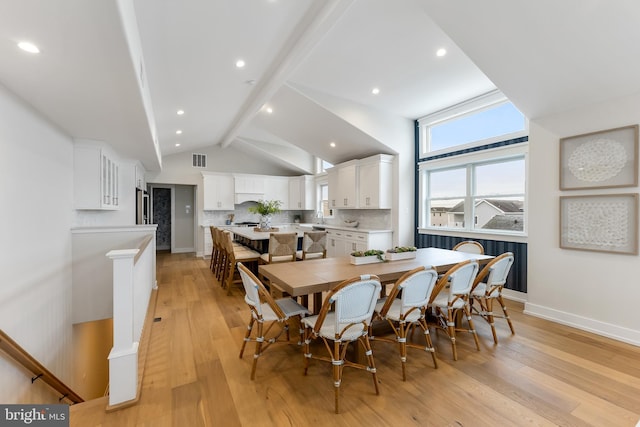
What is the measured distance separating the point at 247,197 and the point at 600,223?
7.36 meters

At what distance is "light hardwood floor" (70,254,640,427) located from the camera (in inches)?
68.0

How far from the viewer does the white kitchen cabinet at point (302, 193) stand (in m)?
8.54

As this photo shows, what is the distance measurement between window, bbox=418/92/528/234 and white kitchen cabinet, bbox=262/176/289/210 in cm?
457

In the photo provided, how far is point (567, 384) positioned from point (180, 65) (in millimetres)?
4625

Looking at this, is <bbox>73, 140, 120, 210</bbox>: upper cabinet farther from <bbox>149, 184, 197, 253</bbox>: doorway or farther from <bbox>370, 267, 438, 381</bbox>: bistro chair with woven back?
<bbox>149, 184, 197, 253</bbox>: doorway

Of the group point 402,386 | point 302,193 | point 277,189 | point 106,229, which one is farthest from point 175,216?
point 402,386

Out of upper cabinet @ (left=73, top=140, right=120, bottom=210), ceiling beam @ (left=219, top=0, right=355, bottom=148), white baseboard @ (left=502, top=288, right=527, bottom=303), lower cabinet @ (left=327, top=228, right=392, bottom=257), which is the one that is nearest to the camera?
ceiling beam @ (left=219, top=0, right=355, bottom=148)

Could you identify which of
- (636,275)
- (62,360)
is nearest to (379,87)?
(636,275)

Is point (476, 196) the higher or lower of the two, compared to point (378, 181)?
lower

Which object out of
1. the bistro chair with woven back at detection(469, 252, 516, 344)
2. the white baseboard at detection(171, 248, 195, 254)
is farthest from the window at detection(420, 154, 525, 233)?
the white baseboard at detection(171, 248, 195, 254)

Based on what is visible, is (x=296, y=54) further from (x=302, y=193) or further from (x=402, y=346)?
(x=302, y=193)

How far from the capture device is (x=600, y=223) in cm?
287

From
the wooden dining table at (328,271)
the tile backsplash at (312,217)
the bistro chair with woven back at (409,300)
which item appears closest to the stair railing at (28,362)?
the wooden dining table at (328,271)

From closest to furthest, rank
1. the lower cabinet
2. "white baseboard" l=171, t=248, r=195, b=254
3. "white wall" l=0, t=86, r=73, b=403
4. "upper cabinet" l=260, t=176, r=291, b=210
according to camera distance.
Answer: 1. "white wall" l=0, t=86, r=73, b=403
2. the lower cabinet
3. "white baseboard" l=171, t=248, r=195, b=254
4. "upper cabinet" l=260, t=176, r=291, b=210
